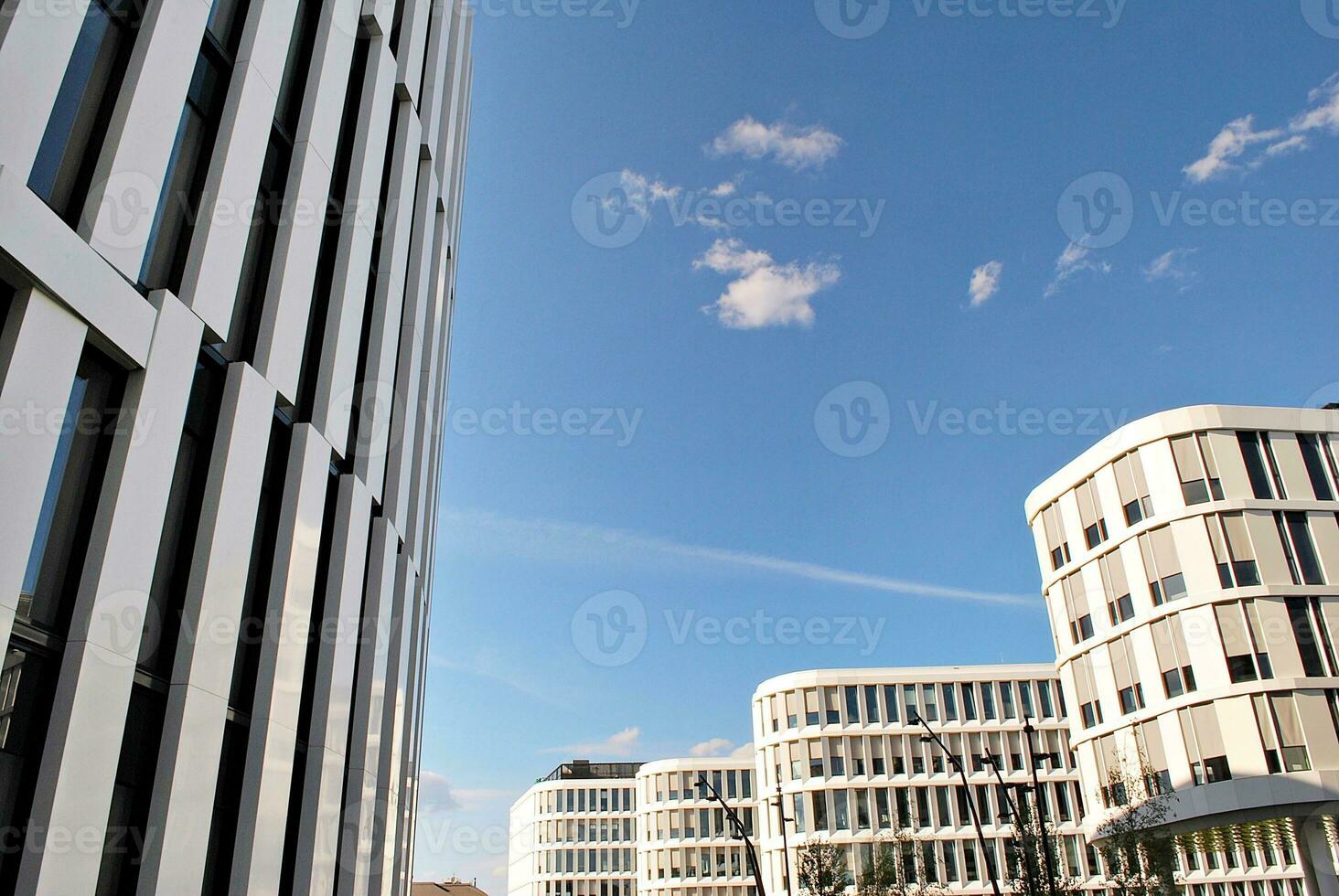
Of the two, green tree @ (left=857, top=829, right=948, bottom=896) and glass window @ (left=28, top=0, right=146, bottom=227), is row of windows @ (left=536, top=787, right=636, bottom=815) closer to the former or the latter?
green tree @ (left=857, top=829, right=948, bottom=896)

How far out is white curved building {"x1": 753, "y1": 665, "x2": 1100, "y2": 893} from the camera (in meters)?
65.8

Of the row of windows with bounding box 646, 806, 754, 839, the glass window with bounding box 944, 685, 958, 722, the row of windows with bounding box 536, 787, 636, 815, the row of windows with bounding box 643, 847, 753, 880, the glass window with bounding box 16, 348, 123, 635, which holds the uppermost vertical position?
the glass window with bounding box 944, 685, 958, 722

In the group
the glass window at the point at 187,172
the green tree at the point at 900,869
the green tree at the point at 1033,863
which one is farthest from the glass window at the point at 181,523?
the green tree at the point at 900,869

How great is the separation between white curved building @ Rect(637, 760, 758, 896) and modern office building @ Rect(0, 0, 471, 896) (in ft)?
253

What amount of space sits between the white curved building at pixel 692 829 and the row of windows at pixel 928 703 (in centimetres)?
2017

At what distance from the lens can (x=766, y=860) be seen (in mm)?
73875

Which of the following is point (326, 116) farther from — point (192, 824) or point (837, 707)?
point (837, 707)

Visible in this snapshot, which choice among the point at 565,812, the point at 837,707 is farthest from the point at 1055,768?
the point at 565,812

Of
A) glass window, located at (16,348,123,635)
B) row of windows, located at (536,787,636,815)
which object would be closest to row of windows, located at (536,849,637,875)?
row of windows, located at (536,787,636,815)

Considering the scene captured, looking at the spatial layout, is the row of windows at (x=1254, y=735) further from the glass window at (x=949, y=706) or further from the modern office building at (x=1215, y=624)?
the glass window at (x=949, y=706)

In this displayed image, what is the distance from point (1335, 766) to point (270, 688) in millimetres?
33340

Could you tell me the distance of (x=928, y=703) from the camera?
70.0 meters

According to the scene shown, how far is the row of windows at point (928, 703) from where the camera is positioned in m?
69.6

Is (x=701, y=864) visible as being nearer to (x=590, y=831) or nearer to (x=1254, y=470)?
(x=590, y=831)
